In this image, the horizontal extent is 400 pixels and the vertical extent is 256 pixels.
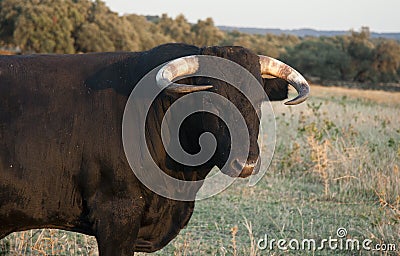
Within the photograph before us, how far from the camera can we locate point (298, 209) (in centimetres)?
680

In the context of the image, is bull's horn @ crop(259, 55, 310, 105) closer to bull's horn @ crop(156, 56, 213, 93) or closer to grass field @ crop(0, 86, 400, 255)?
bull's horn @ crop(156, 56, 213, 93)

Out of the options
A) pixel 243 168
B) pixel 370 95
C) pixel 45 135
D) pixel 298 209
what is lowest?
pixel 370 95

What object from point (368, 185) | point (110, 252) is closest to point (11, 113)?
point (110, 252)

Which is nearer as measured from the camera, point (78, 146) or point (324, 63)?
point (78, 146)

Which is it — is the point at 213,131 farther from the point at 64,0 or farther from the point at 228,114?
the point at 64,0

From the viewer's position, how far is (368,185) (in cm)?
789

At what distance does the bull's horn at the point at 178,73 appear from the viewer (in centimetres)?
354

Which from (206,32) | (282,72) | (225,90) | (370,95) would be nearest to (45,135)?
(225,90)

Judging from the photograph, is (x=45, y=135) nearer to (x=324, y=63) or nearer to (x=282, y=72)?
(x=282, y=72)

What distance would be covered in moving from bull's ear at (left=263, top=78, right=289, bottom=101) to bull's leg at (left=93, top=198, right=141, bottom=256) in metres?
1.60

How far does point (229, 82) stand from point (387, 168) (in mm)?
5225

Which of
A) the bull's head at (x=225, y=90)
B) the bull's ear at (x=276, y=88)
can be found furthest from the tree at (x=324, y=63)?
the bull's head at (x=225, y=90)

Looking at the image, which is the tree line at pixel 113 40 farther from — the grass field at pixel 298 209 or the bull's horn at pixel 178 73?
the bull's horn at pixel 178 73

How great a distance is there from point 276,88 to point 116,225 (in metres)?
1.84
